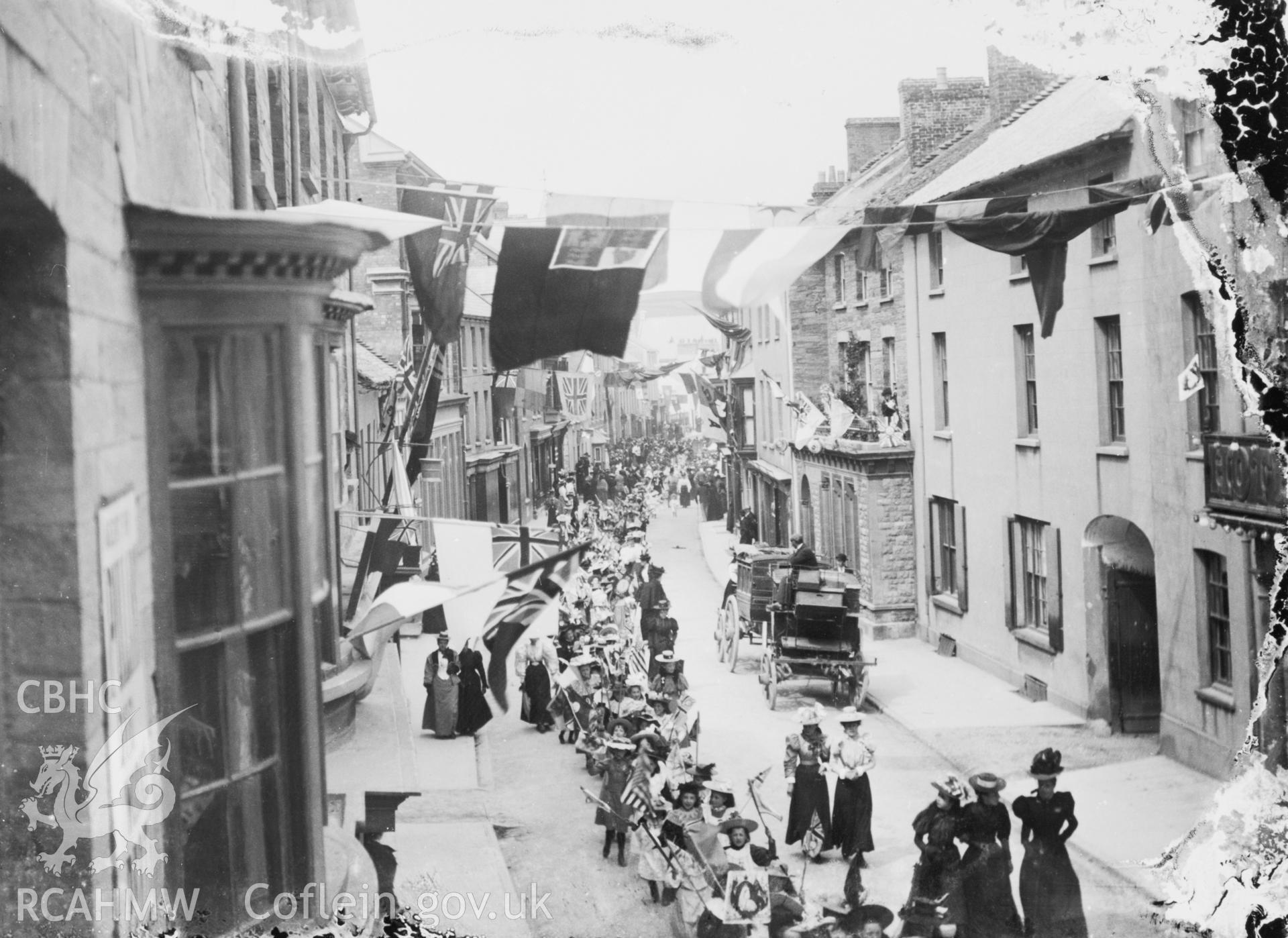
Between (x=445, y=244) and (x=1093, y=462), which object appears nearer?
(x=445, y=244)

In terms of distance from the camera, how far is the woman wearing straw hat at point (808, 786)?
27.0 feet

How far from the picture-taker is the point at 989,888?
23.9 feet

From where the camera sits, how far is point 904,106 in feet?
30.9

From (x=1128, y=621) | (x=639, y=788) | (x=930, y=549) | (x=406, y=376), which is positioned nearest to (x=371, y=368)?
(x=406, y=376)

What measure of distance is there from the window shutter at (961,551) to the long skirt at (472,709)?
543 centimetres

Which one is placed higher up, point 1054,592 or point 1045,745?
point 1054,592

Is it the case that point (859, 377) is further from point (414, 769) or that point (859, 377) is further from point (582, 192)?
point (414, 769)


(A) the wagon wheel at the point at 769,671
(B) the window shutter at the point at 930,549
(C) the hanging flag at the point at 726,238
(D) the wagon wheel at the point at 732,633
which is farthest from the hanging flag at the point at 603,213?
(B) the window shutter at the point at 930,549

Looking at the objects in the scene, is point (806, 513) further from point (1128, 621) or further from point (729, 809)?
point (729, 809)

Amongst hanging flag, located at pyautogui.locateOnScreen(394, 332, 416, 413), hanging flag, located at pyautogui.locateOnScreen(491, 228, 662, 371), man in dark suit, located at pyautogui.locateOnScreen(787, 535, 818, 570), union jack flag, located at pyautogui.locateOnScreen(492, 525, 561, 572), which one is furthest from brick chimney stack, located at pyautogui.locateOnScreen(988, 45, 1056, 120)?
union jack flag, located at pyautogui.locateOnScreen(492, 525, 561, 572)

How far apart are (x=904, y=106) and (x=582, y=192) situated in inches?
159

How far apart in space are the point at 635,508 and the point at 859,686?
295 centimetres

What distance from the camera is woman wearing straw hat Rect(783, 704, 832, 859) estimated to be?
8.22 m

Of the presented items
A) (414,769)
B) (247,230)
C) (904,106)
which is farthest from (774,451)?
A: (247,230)
